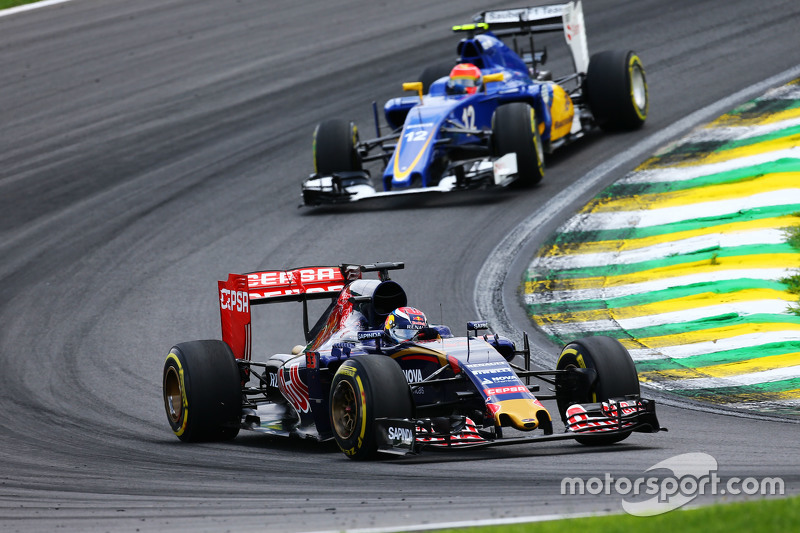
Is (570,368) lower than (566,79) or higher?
lower

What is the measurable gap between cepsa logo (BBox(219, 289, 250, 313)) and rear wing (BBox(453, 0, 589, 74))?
10.3 m

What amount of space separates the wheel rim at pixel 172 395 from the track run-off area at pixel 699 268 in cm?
441

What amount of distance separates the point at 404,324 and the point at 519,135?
29.0 feet

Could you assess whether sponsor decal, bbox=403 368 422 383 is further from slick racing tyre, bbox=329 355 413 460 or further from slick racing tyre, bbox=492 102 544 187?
slick racing tyre, bbox=492 102 544 187

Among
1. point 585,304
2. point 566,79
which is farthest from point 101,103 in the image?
point 585,304

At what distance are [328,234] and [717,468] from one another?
10.8 m

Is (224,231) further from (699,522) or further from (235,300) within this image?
(699,522)

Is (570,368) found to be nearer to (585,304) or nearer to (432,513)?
(432,513)

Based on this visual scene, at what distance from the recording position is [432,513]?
721cm

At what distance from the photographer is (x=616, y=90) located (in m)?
20.9

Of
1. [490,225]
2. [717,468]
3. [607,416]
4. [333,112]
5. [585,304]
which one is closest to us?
[717,468]

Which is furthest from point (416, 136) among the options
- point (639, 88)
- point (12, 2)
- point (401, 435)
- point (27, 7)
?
point (12, 2)

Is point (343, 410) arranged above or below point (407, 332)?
below

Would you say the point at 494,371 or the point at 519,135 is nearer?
the point at 494,371
